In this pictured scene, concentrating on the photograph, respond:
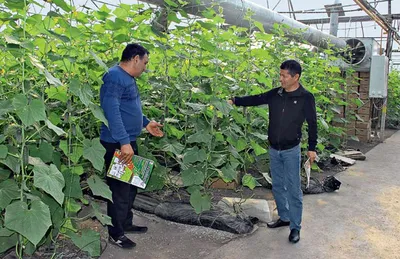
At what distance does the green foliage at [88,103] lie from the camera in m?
1.97

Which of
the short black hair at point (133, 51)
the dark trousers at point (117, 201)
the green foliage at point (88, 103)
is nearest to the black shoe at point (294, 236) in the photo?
the green foliage at point (88, 103)

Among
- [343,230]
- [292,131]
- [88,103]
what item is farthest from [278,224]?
[88,103]

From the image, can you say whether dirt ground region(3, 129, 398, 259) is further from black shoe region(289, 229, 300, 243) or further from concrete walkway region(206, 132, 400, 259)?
black shoe region(289, 229, 300, 243)

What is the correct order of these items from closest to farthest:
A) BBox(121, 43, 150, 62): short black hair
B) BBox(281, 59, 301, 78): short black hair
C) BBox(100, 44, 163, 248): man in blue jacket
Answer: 1. BBox(100, 44, 163, 248): man in blue jacket
2. BBox(121, 43, 150, 62): short black hair
3. BBox(281, 59, 301, 78): short black hair

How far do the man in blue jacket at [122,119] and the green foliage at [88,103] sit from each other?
0.11 meters

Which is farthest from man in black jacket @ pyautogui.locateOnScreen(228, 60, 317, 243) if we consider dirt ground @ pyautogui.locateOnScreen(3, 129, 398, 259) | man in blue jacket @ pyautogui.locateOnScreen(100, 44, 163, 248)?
man in blue jacket @ pyautogui.locateOnScreen(100, 44, 163, 248)

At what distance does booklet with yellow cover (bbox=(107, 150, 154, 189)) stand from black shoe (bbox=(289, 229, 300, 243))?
1.24 meters

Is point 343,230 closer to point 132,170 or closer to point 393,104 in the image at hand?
point 132,170

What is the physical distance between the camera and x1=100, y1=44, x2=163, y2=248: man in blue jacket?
8.53ft

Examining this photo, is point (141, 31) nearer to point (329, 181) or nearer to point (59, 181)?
point (59, 181)

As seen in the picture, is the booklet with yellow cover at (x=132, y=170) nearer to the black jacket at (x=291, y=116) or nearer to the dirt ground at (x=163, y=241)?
the dirt ground at (x=163, y=241)

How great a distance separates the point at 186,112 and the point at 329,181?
2233 millimetres

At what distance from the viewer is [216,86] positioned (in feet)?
10.8

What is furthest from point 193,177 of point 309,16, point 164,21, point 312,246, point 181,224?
point 309,16
